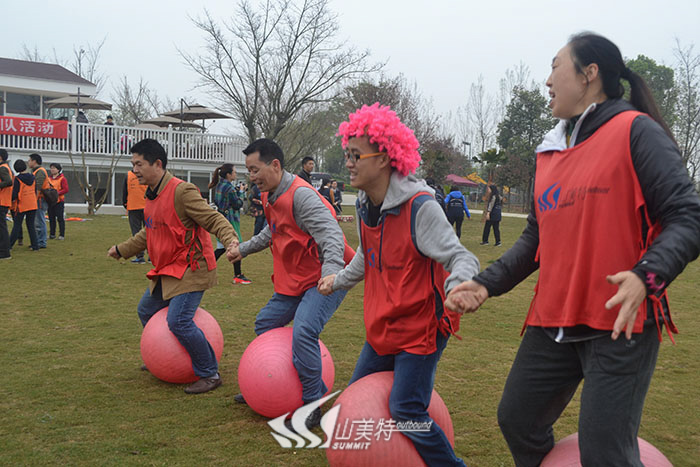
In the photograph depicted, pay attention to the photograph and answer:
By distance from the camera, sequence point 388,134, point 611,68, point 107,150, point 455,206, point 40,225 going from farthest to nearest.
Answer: point 107,150, point 455,206, point 40,225, point 388,134, point 611,68

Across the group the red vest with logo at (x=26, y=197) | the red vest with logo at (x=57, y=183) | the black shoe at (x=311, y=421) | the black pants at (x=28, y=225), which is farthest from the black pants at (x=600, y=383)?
the red vest with logo at (x=57, y=183)

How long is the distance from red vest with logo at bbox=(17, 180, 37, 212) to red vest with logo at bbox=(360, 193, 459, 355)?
13578mm

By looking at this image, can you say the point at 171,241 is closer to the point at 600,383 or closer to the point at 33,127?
the point at 600,383

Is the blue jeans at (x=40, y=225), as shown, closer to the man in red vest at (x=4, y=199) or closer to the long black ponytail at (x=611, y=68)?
the man in red vest at (x=4, y=199)

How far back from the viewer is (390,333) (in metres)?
3.49

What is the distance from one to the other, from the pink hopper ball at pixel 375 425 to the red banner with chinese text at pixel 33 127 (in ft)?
89.6

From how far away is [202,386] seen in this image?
18.5 ft

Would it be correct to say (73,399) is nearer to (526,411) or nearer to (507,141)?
(526,411)

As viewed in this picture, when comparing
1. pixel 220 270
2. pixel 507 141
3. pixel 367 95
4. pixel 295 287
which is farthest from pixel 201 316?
pixel 507 141

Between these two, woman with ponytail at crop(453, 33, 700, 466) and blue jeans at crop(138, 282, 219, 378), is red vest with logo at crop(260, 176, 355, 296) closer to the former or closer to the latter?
blue jeans at crop(138, 282, 219, 378)

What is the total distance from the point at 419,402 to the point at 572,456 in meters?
Answer: 0.82

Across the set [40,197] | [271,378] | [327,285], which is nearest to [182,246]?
[271,378]

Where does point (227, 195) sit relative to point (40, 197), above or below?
above

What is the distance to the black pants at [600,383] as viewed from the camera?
2.45 meters
